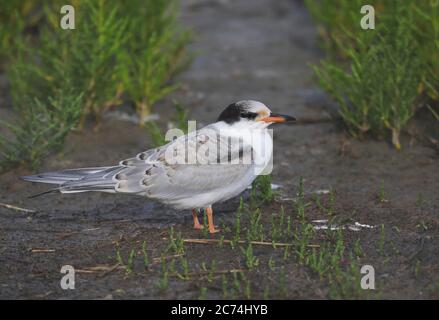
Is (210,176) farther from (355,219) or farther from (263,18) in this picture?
(263,18)

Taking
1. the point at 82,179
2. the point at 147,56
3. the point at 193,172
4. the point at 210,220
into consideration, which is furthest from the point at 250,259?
the point at 147,56

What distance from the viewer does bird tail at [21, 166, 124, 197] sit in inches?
185

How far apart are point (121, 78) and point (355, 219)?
2594mm

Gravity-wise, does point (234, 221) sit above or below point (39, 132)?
below

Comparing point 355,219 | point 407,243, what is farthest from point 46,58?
point 407,243

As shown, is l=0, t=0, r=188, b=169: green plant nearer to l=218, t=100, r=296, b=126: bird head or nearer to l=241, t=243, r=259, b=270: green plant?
l=218, t=100, r=296, b=126: bird head

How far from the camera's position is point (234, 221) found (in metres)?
5.07

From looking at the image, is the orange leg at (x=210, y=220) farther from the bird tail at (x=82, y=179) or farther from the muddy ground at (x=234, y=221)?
the bird tail at (x=82, y=179)

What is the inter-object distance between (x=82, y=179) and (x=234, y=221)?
0.98 metres

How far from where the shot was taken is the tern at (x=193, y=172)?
15.5 ft

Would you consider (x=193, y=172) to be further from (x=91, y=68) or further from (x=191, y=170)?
(x=91, y=68)

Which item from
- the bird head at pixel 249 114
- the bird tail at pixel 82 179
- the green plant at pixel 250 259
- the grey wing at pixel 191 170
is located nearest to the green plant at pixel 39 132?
the bird tail at pixel 82 179

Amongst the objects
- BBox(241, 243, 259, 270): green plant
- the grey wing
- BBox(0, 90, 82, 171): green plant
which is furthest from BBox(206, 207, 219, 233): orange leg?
BBox(0, 90, 82, 171): green plant

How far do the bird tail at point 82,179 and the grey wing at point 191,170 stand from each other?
65 mm
